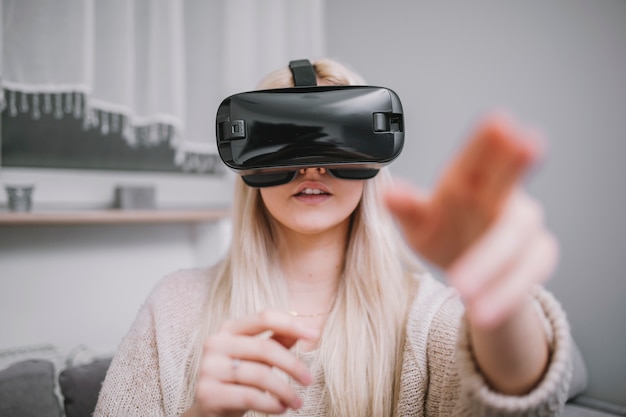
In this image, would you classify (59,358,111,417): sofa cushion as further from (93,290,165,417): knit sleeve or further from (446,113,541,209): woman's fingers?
(446,113,541,209): woman's fingers

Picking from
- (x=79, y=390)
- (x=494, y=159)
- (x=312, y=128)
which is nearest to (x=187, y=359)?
(x=79, y=390)

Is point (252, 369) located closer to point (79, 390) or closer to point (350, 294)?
point (350, 294)

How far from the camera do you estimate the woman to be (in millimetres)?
308

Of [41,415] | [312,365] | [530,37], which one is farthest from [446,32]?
[41,415]

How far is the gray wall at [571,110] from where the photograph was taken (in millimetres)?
1174

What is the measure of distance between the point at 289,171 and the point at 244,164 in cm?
8

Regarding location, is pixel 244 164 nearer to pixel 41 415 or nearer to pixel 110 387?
pixel 110 387

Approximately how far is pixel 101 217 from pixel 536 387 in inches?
43.1

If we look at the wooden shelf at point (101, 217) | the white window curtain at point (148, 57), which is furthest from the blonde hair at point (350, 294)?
the white window curtain at point (148, 57)

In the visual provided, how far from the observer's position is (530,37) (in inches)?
51.2

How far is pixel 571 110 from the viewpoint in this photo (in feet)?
4.04

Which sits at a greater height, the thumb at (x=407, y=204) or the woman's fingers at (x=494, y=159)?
the woman's fingers at (x=494, y=159)

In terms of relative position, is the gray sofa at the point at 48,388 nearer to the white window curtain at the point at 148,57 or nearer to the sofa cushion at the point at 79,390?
the sofa cushion at the point at 79,390

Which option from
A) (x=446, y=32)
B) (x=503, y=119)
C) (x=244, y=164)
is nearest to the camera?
(x=503, y=119)
